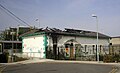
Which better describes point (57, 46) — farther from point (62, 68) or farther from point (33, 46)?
point (62, 68)

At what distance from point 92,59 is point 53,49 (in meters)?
7.93

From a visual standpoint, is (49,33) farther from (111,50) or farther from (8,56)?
(111,50)

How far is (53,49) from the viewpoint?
4138 cm

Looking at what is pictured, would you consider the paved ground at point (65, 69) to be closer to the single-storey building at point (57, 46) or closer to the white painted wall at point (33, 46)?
the single-storey building at point (57, 46)

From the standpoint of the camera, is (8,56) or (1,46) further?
(1,46)

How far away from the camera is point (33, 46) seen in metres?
44.5

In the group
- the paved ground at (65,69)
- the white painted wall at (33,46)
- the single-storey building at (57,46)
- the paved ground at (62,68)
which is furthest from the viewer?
the white painted wall at (33,46)

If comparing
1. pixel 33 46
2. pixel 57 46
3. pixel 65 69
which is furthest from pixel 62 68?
pixel 33 46

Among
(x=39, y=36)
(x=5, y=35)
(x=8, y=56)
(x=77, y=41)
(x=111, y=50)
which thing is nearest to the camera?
(x=111, y=50)

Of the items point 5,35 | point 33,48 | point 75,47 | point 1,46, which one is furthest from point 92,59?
point 5,35

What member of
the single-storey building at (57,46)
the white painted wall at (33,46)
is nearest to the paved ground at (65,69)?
the single-storey building at (57,46)

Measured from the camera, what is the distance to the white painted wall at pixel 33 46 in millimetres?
42019

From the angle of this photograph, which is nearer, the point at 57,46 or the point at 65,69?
the point at 65,69

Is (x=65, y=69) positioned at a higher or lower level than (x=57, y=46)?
lower
